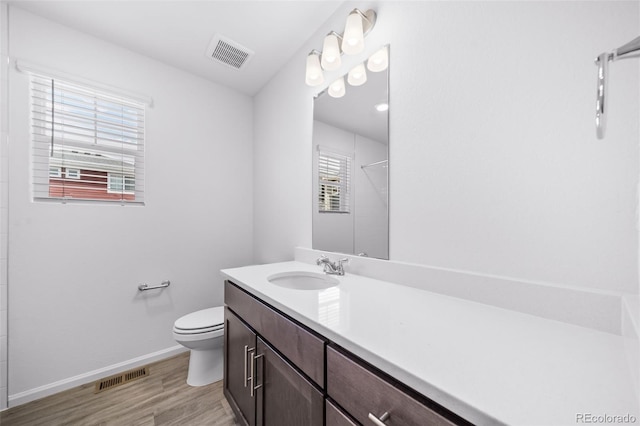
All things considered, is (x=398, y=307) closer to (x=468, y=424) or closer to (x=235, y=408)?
(x=468, y=424)

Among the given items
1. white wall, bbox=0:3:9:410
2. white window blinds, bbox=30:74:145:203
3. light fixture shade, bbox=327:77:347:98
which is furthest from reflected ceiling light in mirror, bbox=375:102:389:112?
white wall, bbox=0:3:9:410

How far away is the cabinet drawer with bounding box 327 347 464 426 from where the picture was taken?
0.47m

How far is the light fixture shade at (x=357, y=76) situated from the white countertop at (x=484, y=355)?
1.20 metres

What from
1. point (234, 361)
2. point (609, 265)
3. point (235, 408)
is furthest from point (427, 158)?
point (235, 408)

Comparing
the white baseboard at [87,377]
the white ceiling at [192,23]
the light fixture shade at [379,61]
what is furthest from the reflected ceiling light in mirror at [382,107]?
the white baseboard at [87,377]

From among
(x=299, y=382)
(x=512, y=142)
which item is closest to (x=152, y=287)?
(x=299, y=382)

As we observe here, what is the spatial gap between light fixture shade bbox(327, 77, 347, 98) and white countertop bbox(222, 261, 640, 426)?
1.27 meters

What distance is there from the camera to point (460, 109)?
973 millimetres

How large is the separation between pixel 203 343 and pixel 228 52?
2192mm

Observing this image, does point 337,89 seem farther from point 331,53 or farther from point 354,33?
point 354,33

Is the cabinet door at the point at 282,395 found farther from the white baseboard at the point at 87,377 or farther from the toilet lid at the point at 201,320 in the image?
the white baseboard at the point at 87,377

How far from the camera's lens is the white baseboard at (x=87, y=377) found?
149 centimetres

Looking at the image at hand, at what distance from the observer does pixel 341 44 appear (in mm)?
1450

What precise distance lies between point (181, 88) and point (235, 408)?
2.45 m
